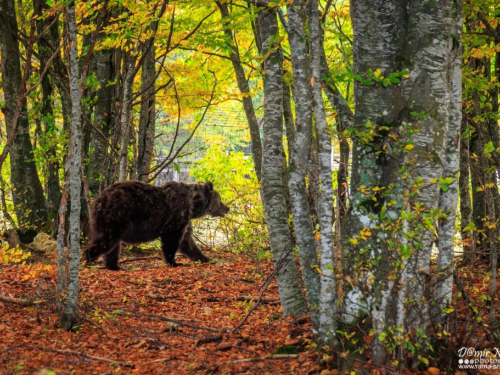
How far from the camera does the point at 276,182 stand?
5.46 meters

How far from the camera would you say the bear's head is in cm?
1099

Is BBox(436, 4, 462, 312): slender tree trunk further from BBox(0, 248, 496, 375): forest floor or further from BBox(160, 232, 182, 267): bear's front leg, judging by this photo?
BBox(160, 232, 182, 267): bear's front leg

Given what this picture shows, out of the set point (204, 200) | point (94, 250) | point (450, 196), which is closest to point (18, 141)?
point (94, 250)

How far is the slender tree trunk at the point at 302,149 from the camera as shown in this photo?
14.0 feet

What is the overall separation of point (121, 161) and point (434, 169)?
6.93 m

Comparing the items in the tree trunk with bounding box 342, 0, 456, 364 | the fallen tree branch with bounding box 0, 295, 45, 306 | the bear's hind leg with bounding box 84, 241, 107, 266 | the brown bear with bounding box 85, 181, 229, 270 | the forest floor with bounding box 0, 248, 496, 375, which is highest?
the tree trunk with bounding box 342, 0, 456, 364

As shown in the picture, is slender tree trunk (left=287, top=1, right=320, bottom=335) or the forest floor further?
the forest floor

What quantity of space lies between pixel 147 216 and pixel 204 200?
5.40 feet

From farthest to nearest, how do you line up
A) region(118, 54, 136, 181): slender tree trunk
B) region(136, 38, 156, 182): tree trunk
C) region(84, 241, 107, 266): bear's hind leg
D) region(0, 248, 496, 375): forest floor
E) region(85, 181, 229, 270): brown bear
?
region(136, 38, 156, 182): tree trunk
region(118, 54, 136, 181): slender tree trunk
region(84, 241, 107, 266): bear's hind leg
region(85, 181, 229, 270): brown bear
region(0, 248, 496, 375): forest floor

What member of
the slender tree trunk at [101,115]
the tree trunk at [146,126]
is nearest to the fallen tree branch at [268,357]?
the tree trunk at [146,126]

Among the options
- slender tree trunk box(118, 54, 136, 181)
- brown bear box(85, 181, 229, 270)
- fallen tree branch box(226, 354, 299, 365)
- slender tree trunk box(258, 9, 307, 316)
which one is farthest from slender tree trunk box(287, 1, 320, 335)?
slender tree trunk box(118, 54, 136, 181)

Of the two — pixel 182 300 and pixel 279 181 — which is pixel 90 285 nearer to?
pixel 182 300

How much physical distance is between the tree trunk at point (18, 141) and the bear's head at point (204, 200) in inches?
130

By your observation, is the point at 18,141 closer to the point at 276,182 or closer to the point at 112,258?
the point at 112,258
